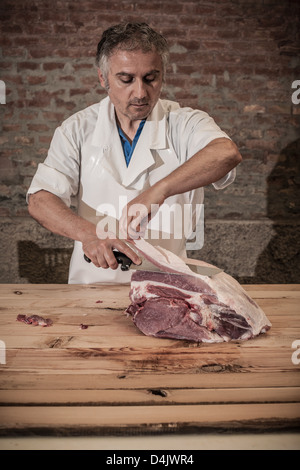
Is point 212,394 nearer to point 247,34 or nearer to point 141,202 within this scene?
point 141,202

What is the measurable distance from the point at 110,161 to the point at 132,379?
1.46 meters

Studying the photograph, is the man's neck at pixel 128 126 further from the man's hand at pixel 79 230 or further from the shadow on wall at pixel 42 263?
the shadow on wall at pixel 42 263

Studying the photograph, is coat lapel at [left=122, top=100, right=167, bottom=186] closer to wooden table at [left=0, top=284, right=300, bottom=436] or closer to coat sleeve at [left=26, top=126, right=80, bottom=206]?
coat sleeve at [left=26, top=126, right=80, bottom=206]

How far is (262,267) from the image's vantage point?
408cm

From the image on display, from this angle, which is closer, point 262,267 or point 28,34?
point 28,34

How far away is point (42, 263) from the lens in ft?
13.2

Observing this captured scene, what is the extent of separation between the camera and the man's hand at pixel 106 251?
190 cm

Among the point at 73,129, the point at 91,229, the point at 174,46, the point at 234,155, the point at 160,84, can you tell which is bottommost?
the point at 91,229

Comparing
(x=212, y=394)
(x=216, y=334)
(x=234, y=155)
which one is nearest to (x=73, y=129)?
(x=234, y=155)

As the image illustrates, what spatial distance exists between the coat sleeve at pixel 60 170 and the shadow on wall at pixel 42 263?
59.5 inches

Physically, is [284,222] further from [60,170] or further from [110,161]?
[60,170]

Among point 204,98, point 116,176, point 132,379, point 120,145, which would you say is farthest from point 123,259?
point 204,98

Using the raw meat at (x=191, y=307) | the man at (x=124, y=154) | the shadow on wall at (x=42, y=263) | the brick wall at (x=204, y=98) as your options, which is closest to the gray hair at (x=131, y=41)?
the man at (x=124, y=154)

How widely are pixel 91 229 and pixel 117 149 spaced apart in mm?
623
